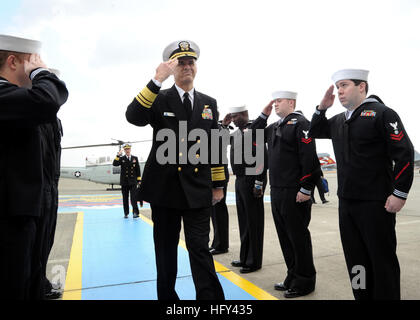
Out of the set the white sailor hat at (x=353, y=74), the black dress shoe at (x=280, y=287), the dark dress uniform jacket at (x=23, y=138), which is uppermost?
the white sailor hat at (x=353, y=74)

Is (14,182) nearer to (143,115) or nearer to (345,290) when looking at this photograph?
(143,115)

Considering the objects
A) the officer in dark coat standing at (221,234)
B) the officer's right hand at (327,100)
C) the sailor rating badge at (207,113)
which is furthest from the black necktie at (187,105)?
the officer in dark coat standing at (221,234)

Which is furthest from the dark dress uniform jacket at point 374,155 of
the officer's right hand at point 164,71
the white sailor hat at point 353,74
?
the officer's right hand at point 164,71

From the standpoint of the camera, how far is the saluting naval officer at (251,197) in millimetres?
3953

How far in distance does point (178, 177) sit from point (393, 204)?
159cm

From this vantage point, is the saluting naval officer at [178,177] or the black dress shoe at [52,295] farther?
the black dress shoe at [52,295]

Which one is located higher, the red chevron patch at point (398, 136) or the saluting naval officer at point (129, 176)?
the red chevron patch at point (398, 136)

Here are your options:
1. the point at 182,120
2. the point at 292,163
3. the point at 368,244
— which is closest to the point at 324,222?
the point at 292,163

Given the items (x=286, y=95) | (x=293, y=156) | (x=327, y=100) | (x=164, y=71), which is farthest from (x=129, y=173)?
(x=164, y=71)

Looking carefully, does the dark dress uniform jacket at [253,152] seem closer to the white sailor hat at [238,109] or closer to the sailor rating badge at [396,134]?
the white sailor hat at [238,109]

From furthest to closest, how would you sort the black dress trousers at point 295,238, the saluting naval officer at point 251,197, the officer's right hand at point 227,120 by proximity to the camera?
the officer's right hand at point 227,120
the saluting naval officer at point 251,197
the black dress trousers at point 295,238

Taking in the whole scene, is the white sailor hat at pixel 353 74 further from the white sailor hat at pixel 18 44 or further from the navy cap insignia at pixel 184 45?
the white sailor hat at pixel 18 44

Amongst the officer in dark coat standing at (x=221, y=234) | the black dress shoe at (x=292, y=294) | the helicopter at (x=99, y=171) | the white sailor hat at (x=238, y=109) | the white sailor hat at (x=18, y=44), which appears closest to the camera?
the white sailor hat at (x=18, y=44)
